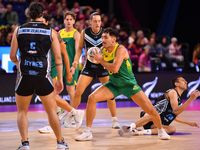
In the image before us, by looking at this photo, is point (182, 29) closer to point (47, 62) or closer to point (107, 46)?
point (107, 46)

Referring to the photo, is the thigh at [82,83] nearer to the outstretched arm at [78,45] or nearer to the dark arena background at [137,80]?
the outstretched arm at [78,45]

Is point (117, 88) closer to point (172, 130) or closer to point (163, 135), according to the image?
point (163, 135)

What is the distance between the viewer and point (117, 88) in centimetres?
571

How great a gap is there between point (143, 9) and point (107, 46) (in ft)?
49.0

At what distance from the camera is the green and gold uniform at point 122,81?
5.61 meters

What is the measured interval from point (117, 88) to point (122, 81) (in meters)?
0.16

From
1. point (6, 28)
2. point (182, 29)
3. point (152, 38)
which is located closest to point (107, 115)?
point (6, 28)

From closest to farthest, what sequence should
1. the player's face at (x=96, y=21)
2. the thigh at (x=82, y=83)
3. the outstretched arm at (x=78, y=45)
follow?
1. the thigh at (x=82, y=83)
2. the player's face at (x=96, y=21)
3. the outstretched arm at (x=78, y=45)

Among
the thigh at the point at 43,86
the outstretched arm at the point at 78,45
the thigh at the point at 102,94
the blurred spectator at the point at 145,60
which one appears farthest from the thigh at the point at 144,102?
the blurred spectator at the point at 145,60

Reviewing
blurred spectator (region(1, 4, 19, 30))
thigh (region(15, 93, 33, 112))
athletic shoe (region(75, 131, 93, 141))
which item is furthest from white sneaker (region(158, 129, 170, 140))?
blurred spectator (region(1, 4, 19, 30))

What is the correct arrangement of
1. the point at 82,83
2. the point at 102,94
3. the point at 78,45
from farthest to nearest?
the point at 78,45, the point at 82,83, the point at 102,94

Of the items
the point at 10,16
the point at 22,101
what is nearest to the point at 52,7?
the point at 10,16

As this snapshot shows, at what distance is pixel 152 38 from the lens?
15.6m

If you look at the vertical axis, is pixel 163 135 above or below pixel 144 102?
below
